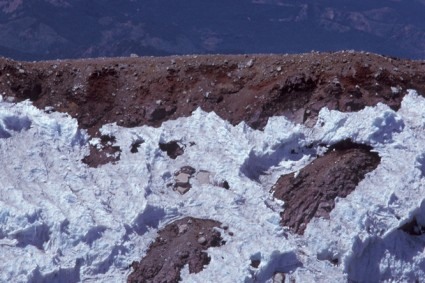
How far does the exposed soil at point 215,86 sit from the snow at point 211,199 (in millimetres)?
475

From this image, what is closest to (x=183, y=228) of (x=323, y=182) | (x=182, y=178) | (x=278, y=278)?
(x=182, y=178)

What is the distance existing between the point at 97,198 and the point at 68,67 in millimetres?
6146

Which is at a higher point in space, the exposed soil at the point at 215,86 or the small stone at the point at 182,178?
the exposed soil at the point at 215,86

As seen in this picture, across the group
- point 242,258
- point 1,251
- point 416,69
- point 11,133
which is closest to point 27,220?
point 1,251

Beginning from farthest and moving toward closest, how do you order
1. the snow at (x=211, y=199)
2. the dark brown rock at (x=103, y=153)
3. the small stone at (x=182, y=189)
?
the dark brown rock at (x=103, y=153)
the small stone at (x=182, y=189)
the snow at (x=211, y=199)

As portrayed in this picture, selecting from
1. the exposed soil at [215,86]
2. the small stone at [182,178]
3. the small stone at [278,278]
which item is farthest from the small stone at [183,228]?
the exposed soil at [215,86]

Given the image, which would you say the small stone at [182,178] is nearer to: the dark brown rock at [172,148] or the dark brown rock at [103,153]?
the dark brown rock at [172,148]

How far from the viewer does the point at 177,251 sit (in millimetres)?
19969

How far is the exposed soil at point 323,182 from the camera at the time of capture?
2136cm

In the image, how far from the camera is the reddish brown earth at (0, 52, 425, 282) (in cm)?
2228

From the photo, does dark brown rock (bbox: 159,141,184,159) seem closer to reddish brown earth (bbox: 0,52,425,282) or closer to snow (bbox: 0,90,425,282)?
reddish brown earth (bbox: 0,52,425,282)

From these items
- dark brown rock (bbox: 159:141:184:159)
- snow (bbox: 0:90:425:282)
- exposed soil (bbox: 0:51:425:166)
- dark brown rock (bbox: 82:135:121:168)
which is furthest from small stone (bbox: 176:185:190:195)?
exposed soil (bbox: 0:51:425:166)

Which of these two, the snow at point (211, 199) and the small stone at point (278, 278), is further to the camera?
the snow at point (211, 199)

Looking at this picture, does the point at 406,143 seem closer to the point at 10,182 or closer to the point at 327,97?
the point at 327,97
